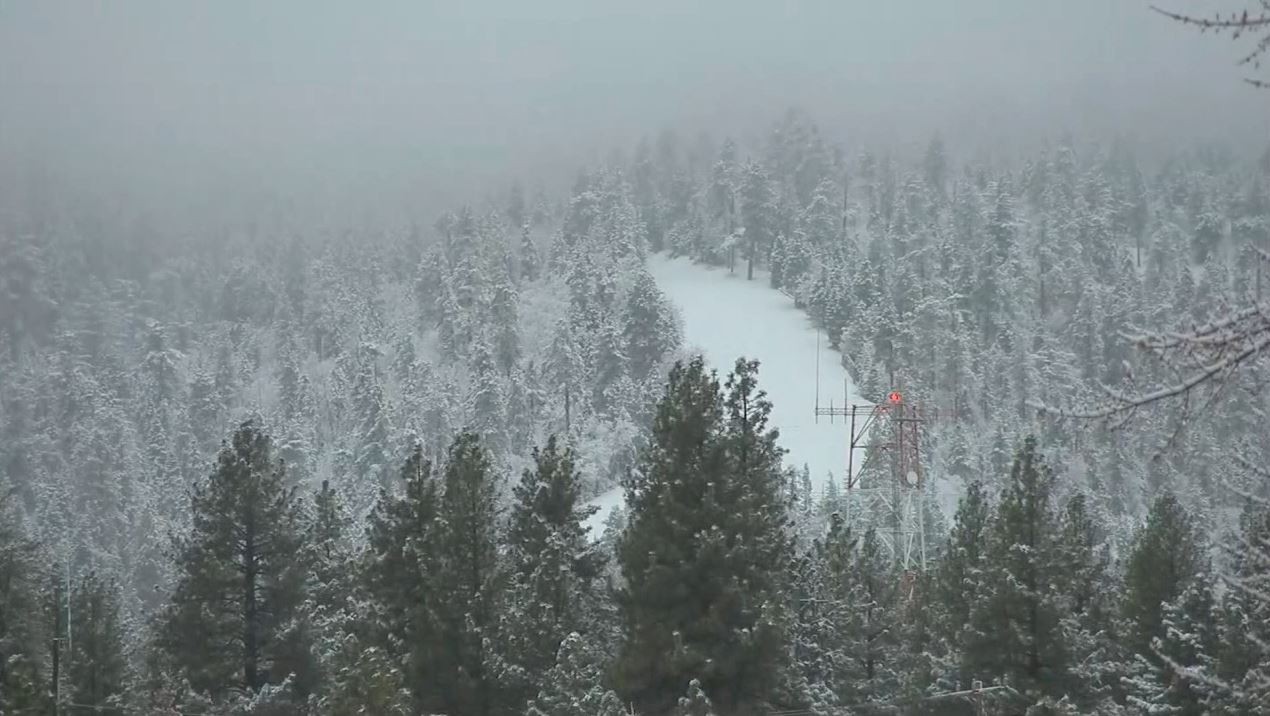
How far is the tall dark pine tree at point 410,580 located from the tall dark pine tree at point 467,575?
18cm

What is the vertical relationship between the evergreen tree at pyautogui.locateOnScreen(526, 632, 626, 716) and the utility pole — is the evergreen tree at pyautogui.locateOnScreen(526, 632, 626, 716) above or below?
above

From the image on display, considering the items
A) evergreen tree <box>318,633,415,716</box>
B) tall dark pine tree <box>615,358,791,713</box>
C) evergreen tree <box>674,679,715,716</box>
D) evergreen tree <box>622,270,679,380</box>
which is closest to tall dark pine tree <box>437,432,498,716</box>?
tall dark pine tree <box>615,358,791,713</box>

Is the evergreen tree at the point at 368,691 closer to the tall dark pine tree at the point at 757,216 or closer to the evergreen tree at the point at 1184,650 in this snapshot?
the evergreen tree at the point at 1184,650

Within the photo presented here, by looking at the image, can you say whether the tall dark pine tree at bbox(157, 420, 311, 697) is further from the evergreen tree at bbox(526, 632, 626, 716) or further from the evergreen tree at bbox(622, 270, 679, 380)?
the evergreen tree at bbox(622, 270, 679, 380)

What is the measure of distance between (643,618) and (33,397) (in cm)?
10586

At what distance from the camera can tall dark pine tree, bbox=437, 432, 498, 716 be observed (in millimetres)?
17219

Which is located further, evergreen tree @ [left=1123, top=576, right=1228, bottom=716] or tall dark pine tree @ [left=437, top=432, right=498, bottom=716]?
evergreen tree @ [left=1123, top=576, right=1228, bottom=716]

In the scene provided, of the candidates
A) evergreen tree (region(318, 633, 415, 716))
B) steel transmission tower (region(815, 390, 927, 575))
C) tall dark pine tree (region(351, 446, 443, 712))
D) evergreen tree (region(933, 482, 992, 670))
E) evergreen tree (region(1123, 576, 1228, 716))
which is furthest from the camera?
steel transmission tower (region(815, 390, 927, 575))

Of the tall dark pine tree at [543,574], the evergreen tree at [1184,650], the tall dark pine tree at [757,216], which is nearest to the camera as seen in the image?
the tall dark pine tree at [543,574]

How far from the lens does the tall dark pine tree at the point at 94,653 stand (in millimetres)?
23406

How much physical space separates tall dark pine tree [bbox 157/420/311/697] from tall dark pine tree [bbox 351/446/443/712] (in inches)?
72.8

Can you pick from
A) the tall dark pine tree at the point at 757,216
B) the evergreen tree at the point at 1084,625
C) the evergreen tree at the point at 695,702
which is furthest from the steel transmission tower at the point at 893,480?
the tall dark pine tree at the point at 757,216

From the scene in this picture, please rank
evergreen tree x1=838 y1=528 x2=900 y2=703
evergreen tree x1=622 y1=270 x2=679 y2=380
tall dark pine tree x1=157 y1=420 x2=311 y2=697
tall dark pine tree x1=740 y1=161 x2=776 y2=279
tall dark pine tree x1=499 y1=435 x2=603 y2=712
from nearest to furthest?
1. tall dark pine tree x1=499 y1=435 x2=603 y2=712
2. tall dark pine tree x1=157 y1=420 x2=311 y2=697
3. evergreen tree x1=838 y1=528 x2=900 y2=703
4. evergreen tree x1=622 y1=270 x2=679 y2=380
5. tall dark pine tree x1=740 y1=161 x2=776 y2=279

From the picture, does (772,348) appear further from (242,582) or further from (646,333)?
(242,582)
